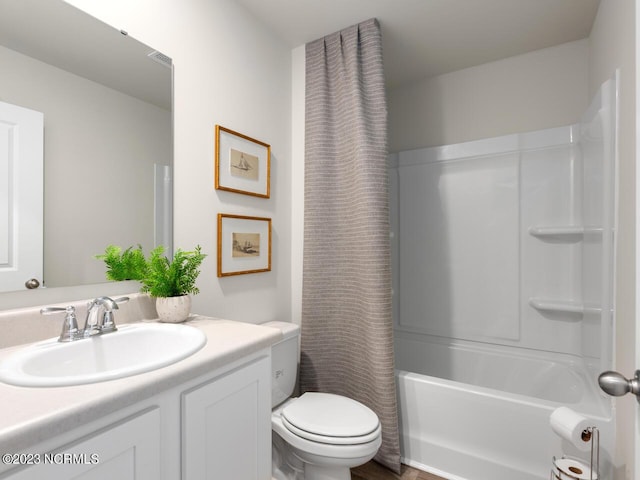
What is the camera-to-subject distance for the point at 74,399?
67 centimetres

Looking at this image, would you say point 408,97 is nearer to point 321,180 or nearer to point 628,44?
point 321,180

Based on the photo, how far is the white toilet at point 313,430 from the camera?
1357 millimetres

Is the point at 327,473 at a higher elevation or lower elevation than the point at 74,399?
lower

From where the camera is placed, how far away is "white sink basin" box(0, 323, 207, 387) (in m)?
0.75

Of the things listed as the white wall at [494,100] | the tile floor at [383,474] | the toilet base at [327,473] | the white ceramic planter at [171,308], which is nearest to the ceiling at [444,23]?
the white wall at [494,100]

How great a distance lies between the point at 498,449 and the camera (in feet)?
5.37

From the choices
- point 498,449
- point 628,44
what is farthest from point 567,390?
point 628,44

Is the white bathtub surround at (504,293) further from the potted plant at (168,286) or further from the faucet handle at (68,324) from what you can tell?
the faucet handle at (68,324)

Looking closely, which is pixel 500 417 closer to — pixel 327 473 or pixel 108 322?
pixel 327 473

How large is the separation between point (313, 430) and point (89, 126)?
1.42 metres

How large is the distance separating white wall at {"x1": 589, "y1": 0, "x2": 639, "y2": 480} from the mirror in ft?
5.56

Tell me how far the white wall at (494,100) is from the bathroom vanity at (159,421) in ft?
7.06

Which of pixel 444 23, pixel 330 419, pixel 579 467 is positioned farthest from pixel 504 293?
pixel 444 23

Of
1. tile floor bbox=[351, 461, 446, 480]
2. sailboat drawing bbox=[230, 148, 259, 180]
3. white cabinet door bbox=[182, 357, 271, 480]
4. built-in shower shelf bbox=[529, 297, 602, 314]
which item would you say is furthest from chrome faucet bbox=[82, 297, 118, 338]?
built-in shower shelf bbox=[529, 297, 602, 314]
